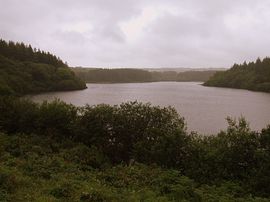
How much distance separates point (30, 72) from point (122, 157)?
325 feet

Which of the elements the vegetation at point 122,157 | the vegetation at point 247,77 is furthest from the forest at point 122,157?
the vegetation at point 247,77

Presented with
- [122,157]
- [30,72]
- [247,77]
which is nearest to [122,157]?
[122,157]

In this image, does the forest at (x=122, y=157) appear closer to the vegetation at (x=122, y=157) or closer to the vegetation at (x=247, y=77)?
the vegetation at (x=122, y=157)

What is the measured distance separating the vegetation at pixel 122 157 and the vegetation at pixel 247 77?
107856mm

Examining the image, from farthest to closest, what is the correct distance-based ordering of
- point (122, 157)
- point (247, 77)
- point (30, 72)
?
point (247, 77)
point (30, 72)
point (122, 157)

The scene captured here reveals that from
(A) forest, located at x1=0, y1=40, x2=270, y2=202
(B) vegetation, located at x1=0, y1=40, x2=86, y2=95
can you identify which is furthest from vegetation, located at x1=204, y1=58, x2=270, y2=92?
(A) forest, located at x1=0, y1=40, x2=270, y2=202

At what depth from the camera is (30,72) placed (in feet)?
399

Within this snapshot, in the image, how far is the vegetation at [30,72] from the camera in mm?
105887

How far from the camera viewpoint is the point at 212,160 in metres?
22.9

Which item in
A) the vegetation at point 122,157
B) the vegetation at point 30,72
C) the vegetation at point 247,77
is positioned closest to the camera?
the vegetation at point 122,157

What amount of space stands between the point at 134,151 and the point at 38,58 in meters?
132

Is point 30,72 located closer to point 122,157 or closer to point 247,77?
point 247,77

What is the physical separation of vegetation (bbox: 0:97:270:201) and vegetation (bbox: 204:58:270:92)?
10786 centimetres

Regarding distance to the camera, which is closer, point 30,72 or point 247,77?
point 30,72
